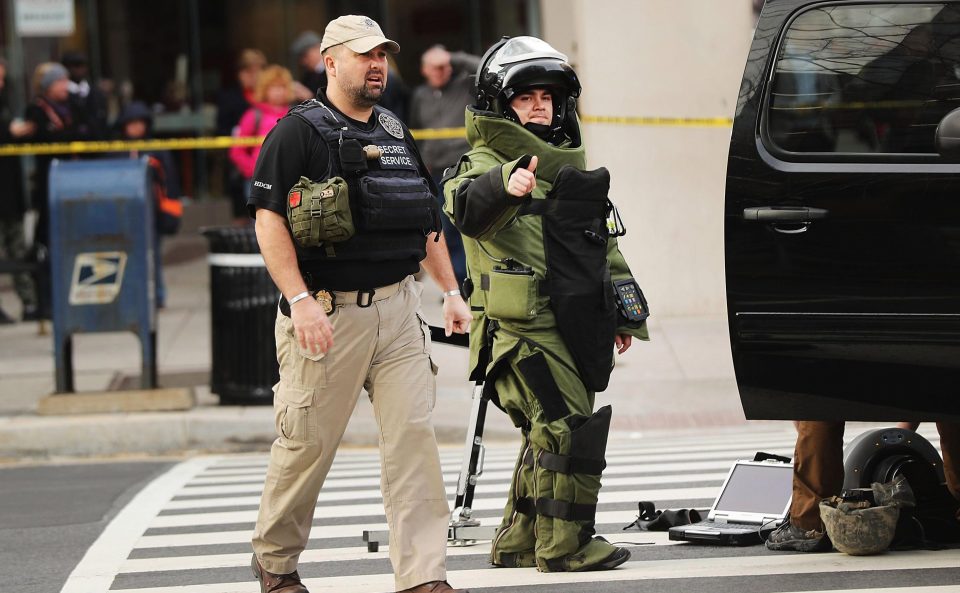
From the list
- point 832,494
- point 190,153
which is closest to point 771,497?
point 832,494

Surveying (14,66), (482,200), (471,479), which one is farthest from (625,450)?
(14,66)

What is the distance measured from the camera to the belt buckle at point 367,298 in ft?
17.6

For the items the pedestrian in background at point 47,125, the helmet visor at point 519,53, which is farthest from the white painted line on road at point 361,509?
the pedestrian in background at point 47,125

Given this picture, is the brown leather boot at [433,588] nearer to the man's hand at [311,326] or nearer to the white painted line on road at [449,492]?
the man's hand at [311,326]

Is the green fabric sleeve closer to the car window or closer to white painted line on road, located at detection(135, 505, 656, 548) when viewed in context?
the car window

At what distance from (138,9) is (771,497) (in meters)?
16.6

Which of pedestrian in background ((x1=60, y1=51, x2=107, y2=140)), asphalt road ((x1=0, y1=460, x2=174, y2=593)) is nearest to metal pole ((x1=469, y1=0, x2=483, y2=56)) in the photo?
pedestrian in background ((x1=60, y1=51, x2=107, y2=140))

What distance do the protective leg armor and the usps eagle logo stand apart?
2.78ft

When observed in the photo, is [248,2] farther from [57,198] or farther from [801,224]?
[801,224]

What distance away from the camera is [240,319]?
10.4 m

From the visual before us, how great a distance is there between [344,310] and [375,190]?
1.30 feet

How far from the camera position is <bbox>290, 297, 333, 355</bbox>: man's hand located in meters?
5.19

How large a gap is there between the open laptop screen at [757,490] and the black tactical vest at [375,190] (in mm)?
1720

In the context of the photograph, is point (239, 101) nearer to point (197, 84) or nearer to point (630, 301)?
point (197, 84)
